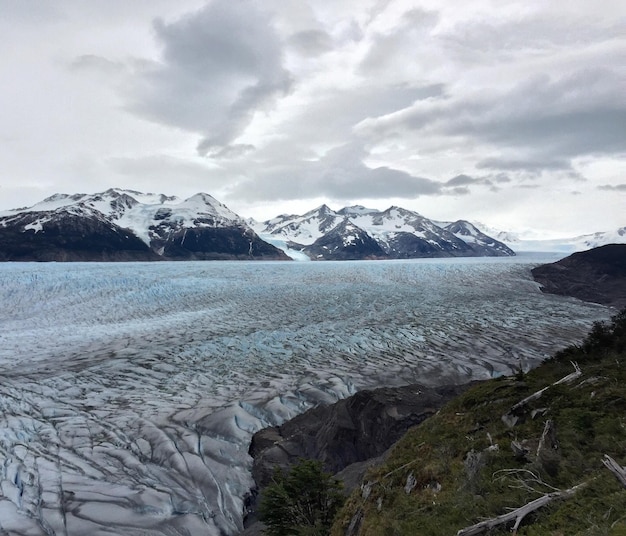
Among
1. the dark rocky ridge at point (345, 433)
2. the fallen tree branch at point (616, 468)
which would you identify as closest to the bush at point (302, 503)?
the dark rocky ridge at point (345, 433)

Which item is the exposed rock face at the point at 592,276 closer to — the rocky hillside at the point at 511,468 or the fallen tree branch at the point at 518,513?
the rocky hillside at the point at 511,468

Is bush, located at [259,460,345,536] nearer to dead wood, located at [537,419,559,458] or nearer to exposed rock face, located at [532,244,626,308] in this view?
dead wood, located at [537,419,559,458]

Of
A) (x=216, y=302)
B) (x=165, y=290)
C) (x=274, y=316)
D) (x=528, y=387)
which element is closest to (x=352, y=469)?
(x=528, y=387)

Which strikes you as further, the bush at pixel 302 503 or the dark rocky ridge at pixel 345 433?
the dark rocky ridge at pixel 345 433

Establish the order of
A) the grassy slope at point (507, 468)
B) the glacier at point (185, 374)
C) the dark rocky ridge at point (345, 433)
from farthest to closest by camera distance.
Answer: the dark rocky ridge at point (345, 433), the glacier at point (185, 374), the grassy slope at point (507, 468)

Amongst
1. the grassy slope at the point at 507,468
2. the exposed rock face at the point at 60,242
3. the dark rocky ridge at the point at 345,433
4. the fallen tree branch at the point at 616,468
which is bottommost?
the dark rocky ridge at the point at 345,433

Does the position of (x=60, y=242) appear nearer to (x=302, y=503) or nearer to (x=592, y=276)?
(x=592, y=276)
